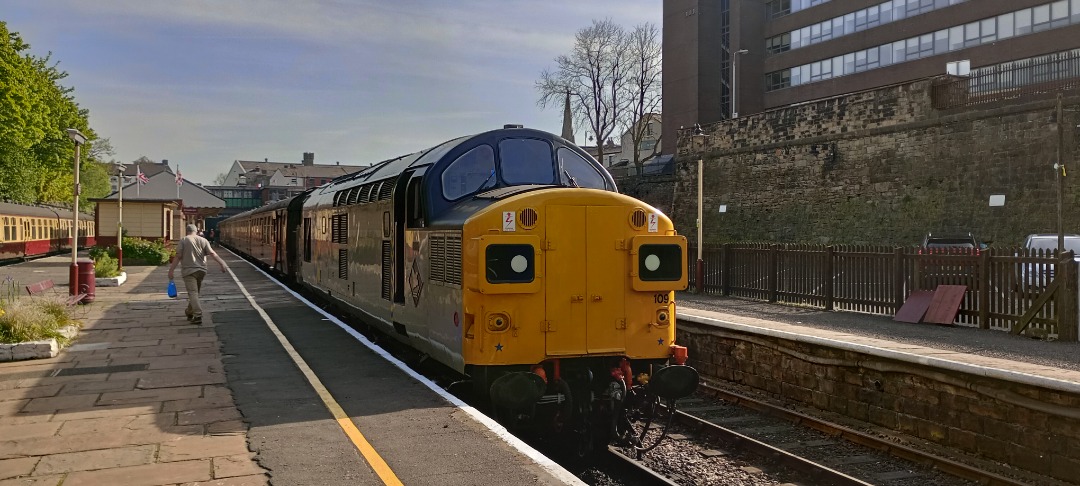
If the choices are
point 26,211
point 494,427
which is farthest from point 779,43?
point 494,427

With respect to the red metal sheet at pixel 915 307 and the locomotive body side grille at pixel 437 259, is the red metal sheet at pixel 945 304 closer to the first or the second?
the red metal sheet at pixel 915 307

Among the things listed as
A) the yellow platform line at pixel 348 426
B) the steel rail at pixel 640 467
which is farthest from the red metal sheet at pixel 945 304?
the yellow platform line at pixel 348 426

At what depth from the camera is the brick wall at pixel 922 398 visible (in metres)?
7.36

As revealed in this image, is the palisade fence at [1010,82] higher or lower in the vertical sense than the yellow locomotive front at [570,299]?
higher

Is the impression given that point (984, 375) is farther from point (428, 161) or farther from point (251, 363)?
point (251, 363)

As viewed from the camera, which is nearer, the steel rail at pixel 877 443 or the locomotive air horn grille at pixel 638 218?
the steel rail at pixel 877 443

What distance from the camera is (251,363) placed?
10164 millimetres

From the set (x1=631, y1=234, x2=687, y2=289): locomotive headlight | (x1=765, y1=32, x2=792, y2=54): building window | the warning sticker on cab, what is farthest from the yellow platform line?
(x1=765, y1=32, x2=792, y2=54): building window

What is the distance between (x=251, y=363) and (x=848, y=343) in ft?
24.5

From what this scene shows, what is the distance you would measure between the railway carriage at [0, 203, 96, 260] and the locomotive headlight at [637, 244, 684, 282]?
3512cm

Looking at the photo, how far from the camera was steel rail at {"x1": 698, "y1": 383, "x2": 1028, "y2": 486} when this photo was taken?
735 centimetres

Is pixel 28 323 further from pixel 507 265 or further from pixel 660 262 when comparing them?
pixel 660 262

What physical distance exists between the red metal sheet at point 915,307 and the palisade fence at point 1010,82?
14.6 meters

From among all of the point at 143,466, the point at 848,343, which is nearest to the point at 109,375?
the point at 143,466
